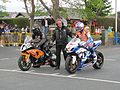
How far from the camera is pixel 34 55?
1249 centimetres

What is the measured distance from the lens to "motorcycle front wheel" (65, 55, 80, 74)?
1141 centimetres

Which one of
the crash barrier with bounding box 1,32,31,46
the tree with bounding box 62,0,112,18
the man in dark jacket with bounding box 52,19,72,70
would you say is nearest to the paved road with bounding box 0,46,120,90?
the man in dark jacket with bounding box 52,19,72,70

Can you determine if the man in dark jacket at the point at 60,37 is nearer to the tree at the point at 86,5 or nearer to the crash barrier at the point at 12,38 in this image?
the crash barrier at the point at 12,38

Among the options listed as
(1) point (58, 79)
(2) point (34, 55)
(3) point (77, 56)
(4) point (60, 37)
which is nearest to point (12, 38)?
(2) point (34, 55)

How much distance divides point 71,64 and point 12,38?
52.8ft

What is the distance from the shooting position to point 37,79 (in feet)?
34.7

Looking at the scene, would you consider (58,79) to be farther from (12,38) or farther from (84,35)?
(12,38)

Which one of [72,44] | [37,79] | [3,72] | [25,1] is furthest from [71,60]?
[25,1]

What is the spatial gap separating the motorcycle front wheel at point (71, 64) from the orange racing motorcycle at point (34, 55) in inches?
57.3

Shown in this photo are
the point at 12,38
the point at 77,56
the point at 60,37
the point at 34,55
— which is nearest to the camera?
the point at 77,56

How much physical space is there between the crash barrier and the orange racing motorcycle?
1393cm

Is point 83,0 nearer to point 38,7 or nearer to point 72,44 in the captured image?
point 38,7

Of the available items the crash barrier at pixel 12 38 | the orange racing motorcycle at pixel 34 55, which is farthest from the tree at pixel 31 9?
the orange racing motorcycle at pixel 34 55

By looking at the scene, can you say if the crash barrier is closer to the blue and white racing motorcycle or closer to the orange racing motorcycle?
the orange racing motorcycle
